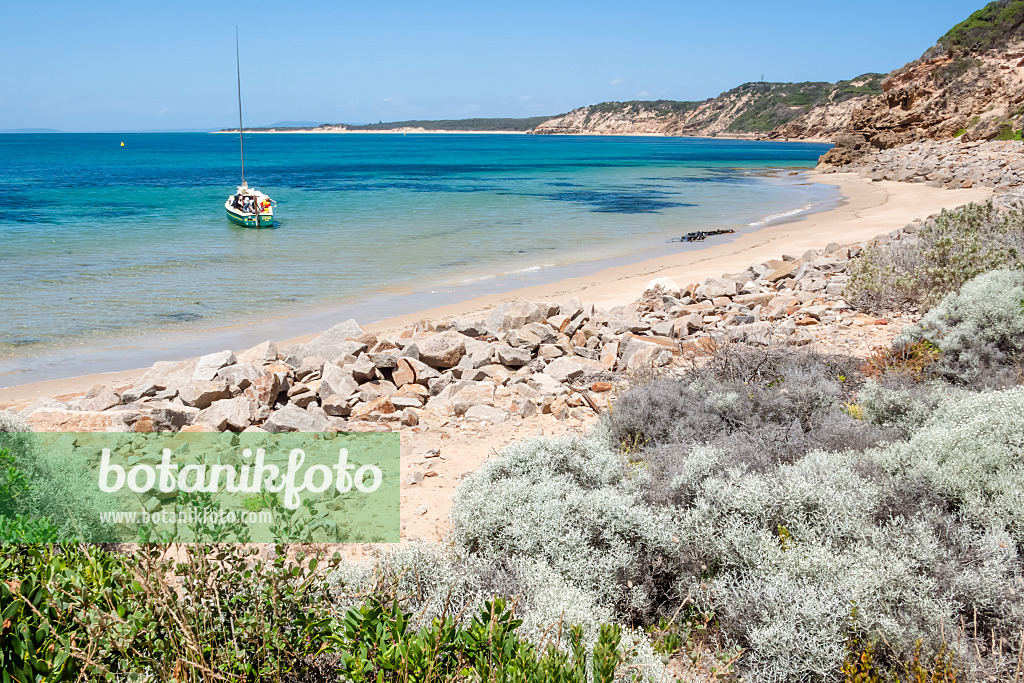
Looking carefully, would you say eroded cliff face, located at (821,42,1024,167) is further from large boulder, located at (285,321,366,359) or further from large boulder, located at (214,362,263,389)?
large boulder, located at (214,362,263,389)

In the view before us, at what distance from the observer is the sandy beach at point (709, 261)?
29.2 ft

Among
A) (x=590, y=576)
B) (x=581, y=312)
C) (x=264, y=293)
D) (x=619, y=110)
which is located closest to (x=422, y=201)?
(x=264, y=293)

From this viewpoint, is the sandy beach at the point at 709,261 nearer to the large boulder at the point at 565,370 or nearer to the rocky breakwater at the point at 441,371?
the rocky breakwater at the point at 441,371

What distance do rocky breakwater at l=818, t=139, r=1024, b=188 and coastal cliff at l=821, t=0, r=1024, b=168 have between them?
2.15m

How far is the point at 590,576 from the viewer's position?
3240 millimetres

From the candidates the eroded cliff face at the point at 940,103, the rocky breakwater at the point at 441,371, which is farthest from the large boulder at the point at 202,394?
the eroded cliff face at the point at 940,103

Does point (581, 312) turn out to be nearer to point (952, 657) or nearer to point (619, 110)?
point (952, 657)

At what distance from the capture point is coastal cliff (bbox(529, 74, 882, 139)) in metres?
121

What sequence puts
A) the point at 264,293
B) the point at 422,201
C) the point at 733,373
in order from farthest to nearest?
the point at 422,201, the point at 264,293, the point at 733,373

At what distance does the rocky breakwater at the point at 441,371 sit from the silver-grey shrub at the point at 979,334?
1268mm

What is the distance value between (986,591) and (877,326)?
5.32m

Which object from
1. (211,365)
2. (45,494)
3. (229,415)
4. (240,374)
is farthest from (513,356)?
(45,494)

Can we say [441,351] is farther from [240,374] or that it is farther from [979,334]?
[979,334]

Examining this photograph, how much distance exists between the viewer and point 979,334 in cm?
571
